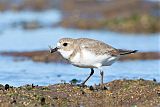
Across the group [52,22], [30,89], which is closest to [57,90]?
[30,89]

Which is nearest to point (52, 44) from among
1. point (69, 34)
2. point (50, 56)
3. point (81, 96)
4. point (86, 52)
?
point (50, 56)

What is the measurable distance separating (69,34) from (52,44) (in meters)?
3.91

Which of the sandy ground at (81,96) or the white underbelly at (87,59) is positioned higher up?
the white underbelly at (87,59)

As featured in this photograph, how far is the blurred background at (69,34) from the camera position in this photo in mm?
15875

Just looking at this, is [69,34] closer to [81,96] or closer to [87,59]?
[87,59]

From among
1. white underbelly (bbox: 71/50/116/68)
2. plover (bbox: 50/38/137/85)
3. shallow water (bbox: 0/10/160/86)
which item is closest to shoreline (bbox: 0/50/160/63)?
shallow water (bbox: 0/10/160/86)

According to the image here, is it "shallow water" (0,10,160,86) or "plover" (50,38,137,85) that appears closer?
"plover" (50,38,137,85)

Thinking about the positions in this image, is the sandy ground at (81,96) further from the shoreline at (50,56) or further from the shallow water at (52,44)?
the shoreline at (50,56)

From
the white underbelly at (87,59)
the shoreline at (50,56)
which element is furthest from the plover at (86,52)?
the shoreline at (50,56)

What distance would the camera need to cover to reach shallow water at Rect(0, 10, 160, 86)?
49.9 feet

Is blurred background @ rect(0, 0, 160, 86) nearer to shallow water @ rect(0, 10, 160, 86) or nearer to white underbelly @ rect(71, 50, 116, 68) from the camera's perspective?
shallow water @ rect(0, 10, 160, 86)

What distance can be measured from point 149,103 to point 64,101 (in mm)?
1558

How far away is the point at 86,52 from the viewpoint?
11.9 m

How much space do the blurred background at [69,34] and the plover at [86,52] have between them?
197 centimetres
